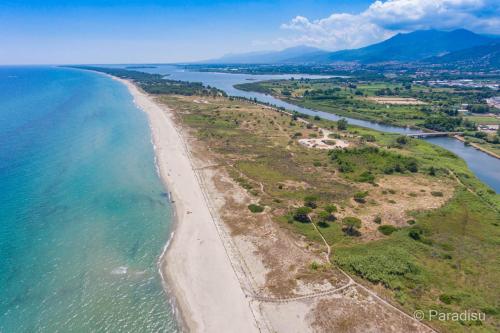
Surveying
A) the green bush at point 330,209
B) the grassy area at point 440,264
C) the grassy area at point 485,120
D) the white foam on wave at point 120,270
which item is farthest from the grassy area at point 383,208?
the grassy area at point 485,120

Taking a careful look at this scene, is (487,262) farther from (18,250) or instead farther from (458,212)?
(18,250)

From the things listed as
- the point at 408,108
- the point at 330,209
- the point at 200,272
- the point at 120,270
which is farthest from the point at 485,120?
the point at 120,270

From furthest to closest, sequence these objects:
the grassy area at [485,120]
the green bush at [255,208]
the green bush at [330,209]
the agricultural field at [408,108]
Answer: the grassy area at [485,120]
the agricultural field at [408,108]
the green bush at [255,208]
the green bush at [330,209]

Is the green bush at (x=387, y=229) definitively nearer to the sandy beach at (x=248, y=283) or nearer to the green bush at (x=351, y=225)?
the green bush at (x=351, y=225)

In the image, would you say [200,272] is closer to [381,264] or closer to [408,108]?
[381,264]

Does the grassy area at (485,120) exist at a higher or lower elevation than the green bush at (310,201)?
lower

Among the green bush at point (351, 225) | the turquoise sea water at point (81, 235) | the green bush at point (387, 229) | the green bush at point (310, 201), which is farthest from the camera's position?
the green bush at point (310, 201)

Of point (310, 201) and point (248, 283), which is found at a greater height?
point (310, 201)
